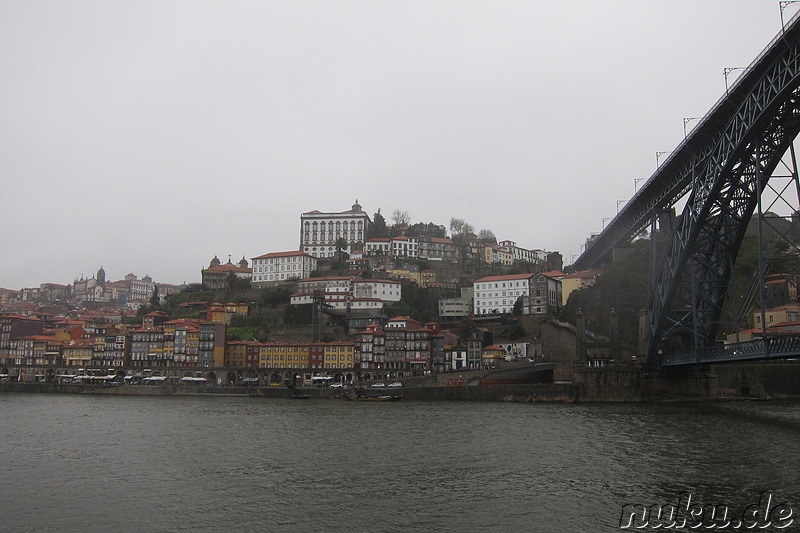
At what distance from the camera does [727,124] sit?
108 feet

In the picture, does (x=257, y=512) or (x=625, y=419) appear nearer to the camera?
(x=257, y=512)

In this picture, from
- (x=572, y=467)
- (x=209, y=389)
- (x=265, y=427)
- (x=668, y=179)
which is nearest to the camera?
(x=572, y=467)

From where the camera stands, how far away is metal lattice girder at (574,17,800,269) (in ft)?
89.8

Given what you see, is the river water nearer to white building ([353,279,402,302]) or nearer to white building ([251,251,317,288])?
white building ([353,279,402,302])

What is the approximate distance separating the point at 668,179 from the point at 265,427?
31.0 m

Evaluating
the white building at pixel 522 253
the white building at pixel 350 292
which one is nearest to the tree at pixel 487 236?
the white building at pixel 522 253

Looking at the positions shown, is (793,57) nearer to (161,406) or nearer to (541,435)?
(541,435)

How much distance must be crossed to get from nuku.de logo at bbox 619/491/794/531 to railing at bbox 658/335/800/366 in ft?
41.6

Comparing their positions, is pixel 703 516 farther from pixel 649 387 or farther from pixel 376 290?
pixel 376 290

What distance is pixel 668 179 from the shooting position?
44.4 m

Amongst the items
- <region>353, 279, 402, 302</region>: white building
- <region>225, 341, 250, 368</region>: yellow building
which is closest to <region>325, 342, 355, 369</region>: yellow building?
<region>225, 341, 250, 368</region>: yellow building

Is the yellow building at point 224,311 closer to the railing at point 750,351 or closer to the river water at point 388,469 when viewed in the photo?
the river water at point 388,469

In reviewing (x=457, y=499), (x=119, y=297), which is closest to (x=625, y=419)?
(x=457, y=499)

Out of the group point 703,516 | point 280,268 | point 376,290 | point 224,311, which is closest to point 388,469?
point 703,516
